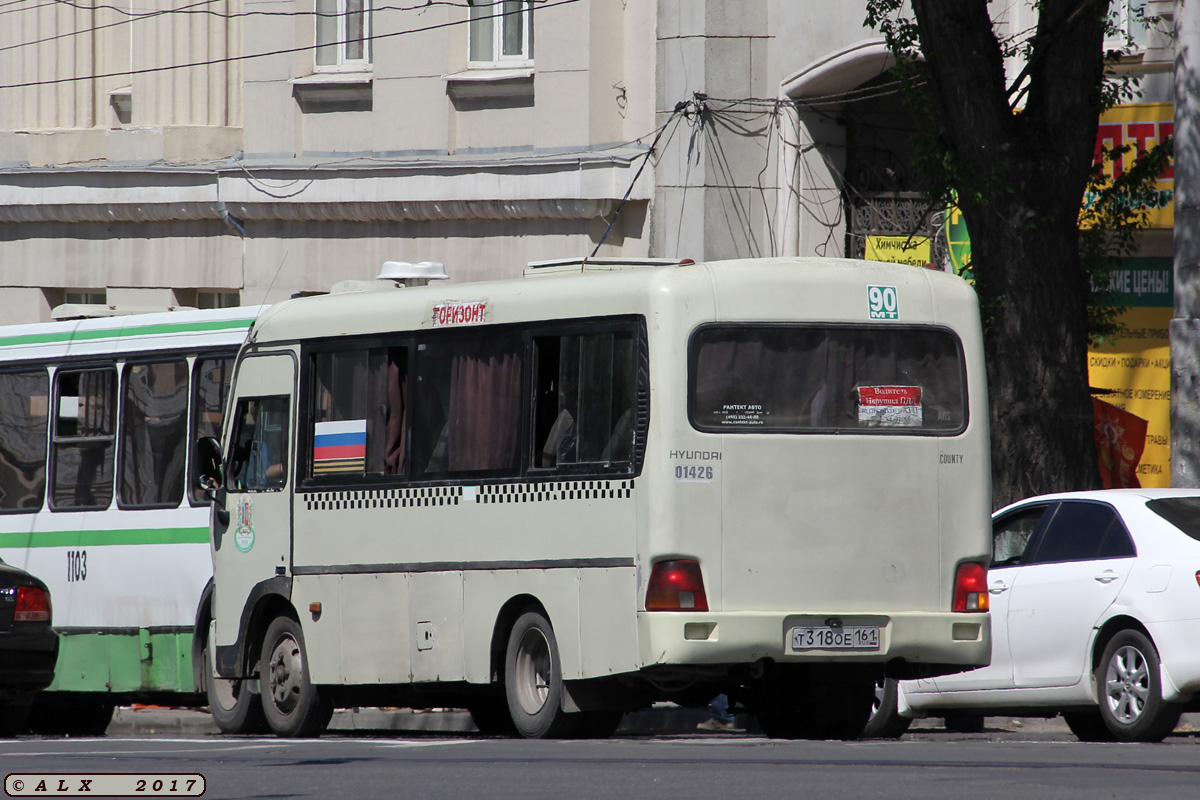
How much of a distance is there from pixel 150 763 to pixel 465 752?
1.55 meters

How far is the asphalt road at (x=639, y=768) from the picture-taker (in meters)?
8.74

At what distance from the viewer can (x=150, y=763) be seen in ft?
34.5

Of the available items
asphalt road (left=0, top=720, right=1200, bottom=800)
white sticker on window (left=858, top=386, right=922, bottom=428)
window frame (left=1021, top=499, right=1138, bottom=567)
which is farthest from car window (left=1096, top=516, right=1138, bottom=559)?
white sticker on window (left=858, top=386, right=922, bottom=428)

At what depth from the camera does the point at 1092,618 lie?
1265cm

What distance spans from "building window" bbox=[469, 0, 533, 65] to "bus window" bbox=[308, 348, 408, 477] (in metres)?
9.81

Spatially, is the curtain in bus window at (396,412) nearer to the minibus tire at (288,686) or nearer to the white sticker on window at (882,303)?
the minibus tire at (288,686)

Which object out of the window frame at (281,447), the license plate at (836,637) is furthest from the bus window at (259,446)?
the license plate at (836,637)

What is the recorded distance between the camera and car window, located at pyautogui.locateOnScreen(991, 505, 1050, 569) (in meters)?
13.7

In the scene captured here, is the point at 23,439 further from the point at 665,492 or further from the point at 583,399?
the point at 665,492

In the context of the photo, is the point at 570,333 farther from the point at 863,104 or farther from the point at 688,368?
the point at 863,104

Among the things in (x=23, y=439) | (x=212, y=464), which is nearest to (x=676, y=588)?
(x=212, y=464)

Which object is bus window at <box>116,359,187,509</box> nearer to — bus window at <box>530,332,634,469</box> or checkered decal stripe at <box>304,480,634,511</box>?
checkered decal stripe at <box>304,480,634,511</box>

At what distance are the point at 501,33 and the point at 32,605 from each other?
35.6 feet

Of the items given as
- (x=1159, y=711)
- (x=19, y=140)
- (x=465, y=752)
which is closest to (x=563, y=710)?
(x=465, y=752)
